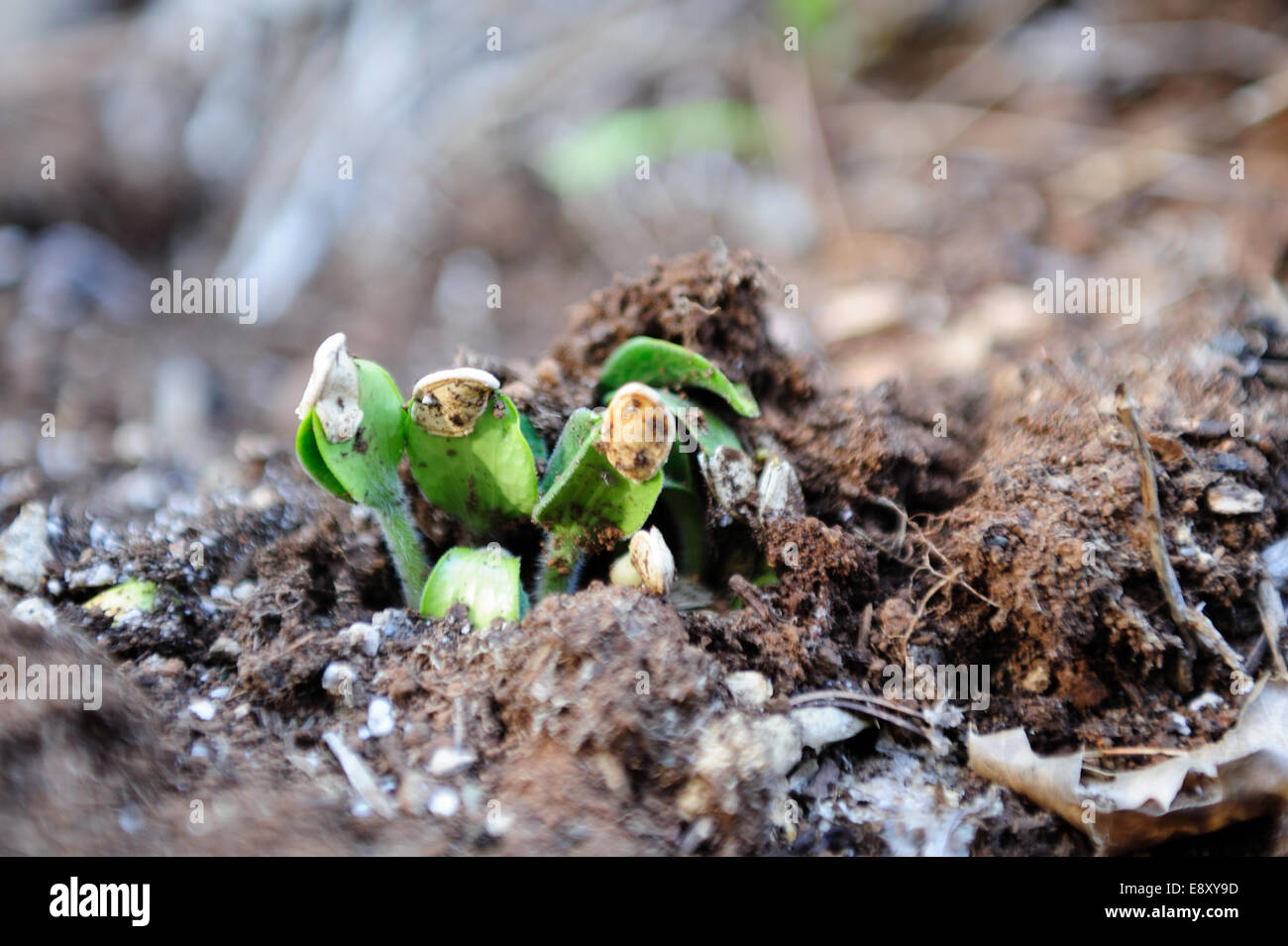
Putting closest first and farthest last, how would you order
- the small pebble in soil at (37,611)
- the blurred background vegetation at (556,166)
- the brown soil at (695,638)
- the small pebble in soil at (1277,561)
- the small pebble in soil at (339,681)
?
1. the brown soil at (695,638)
2. the small pebble in soil at (339,681)
3. the small pebble in soil at (37,611)
4. the small pebble in soil at (1277,561)
5. the blurred background vegetation at (556,166)

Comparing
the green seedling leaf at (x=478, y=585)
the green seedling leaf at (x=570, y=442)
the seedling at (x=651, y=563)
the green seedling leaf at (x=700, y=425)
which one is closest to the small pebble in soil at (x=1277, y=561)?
the green seedling leaf at (x=700, y=425)

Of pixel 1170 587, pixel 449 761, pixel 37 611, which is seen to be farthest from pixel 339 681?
pixel 1170 587

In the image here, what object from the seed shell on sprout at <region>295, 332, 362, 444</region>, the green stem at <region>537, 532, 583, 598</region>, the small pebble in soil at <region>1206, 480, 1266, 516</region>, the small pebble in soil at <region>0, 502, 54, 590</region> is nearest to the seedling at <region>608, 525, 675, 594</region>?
the green stem at <region>537, 532, 583, 598</region>

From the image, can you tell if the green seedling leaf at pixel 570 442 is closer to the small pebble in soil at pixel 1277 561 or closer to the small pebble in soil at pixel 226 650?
the small pebble in soil at pixel 226 650

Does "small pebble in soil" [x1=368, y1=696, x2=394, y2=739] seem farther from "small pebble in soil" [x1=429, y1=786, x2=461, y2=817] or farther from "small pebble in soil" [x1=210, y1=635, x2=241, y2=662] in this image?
"small pebble in soil" [x1=210, y1=635, x2=241, y2=662]

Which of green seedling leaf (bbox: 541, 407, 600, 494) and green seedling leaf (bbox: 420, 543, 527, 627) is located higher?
green seedling leaf (bbox: 541, 407, 600, 494)
